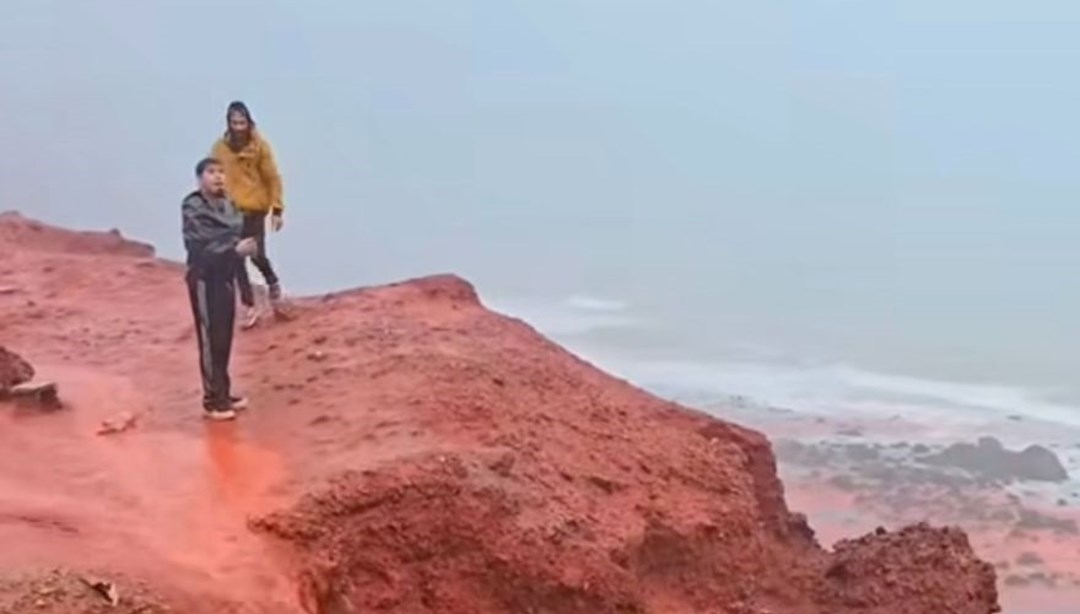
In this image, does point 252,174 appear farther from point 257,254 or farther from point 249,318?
point 249,318

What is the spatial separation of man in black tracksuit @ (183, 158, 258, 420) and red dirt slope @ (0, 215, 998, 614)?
220 mm

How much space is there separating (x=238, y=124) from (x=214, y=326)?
157cm

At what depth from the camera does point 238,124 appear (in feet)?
35.4

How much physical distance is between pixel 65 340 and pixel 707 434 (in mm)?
4757

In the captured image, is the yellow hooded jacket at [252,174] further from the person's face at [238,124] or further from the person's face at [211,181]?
the person's face at [211,181]

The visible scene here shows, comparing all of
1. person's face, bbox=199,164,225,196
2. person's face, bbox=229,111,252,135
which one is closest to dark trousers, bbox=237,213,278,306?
person's face, bbox=229,111,252,135

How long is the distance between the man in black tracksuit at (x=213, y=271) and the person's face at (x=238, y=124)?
95 centimetres

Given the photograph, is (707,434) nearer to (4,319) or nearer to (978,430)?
(4,319)

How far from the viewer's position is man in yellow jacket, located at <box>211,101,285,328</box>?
10820 mm

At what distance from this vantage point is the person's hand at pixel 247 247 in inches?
392

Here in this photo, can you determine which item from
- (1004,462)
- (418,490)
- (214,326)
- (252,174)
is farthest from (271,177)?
(1004,462)

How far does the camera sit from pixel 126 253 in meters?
16.2

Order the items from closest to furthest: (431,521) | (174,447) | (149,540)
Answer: (149,540) → (431,521) → (174,447)

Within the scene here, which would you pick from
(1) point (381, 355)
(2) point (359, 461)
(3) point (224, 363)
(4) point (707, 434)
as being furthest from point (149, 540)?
(4) point (707, 434)
